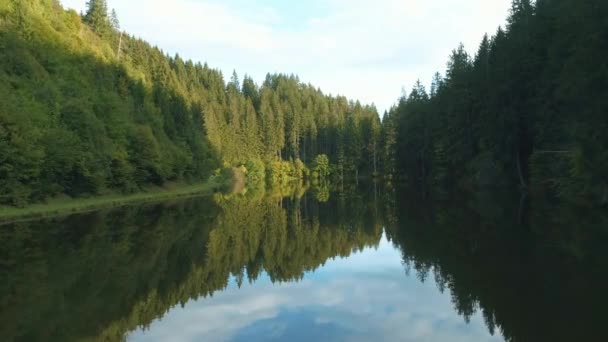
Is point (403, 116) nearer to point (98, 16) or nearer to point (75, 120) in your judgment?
point (98, 16)

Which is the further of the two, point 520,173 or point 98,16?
point 98,16

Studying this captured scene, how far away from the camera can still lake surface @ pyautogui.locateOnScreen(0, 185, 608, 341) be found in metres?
10.0

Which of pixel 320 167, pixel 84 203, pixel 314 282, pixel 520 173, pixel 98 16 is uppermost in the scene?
pixel 98 16

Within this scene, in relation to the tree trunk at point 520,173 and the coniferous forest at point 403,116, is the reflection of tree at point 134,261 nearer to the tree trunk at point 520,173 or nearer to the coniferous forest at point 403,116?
the coniferous forest at point 403,116

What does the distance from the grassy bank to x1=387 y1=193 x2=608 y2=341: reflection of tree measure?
2222 centimetres

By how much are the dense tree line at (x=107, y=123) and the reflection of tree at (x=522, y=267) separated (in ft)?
84.1

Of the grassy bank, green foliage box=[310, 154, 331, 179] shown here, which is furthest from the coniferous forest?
green foliage box=[310, 154, 331, 179]

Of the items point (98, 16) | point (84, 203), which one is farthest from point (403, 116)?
point (84, 203)

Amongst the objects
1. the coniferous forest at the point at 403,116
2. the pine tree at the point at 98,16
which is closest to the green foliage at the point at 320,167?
the coniferous forest at the point at 403,116

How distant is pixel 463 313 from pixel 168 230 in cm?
1889

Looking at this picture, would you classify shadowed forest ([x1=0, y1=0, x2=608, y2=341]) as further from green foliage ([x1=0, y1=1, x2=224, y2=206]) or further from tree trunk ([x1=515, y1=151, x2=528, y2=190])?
tree trunk ([x1=515, y1=151, x2=528, y2=190])

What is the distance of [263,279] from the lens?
15414 millimetres

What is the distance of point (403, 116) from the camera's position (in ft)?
324

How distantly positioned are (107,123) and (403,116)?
60901 millimetres
